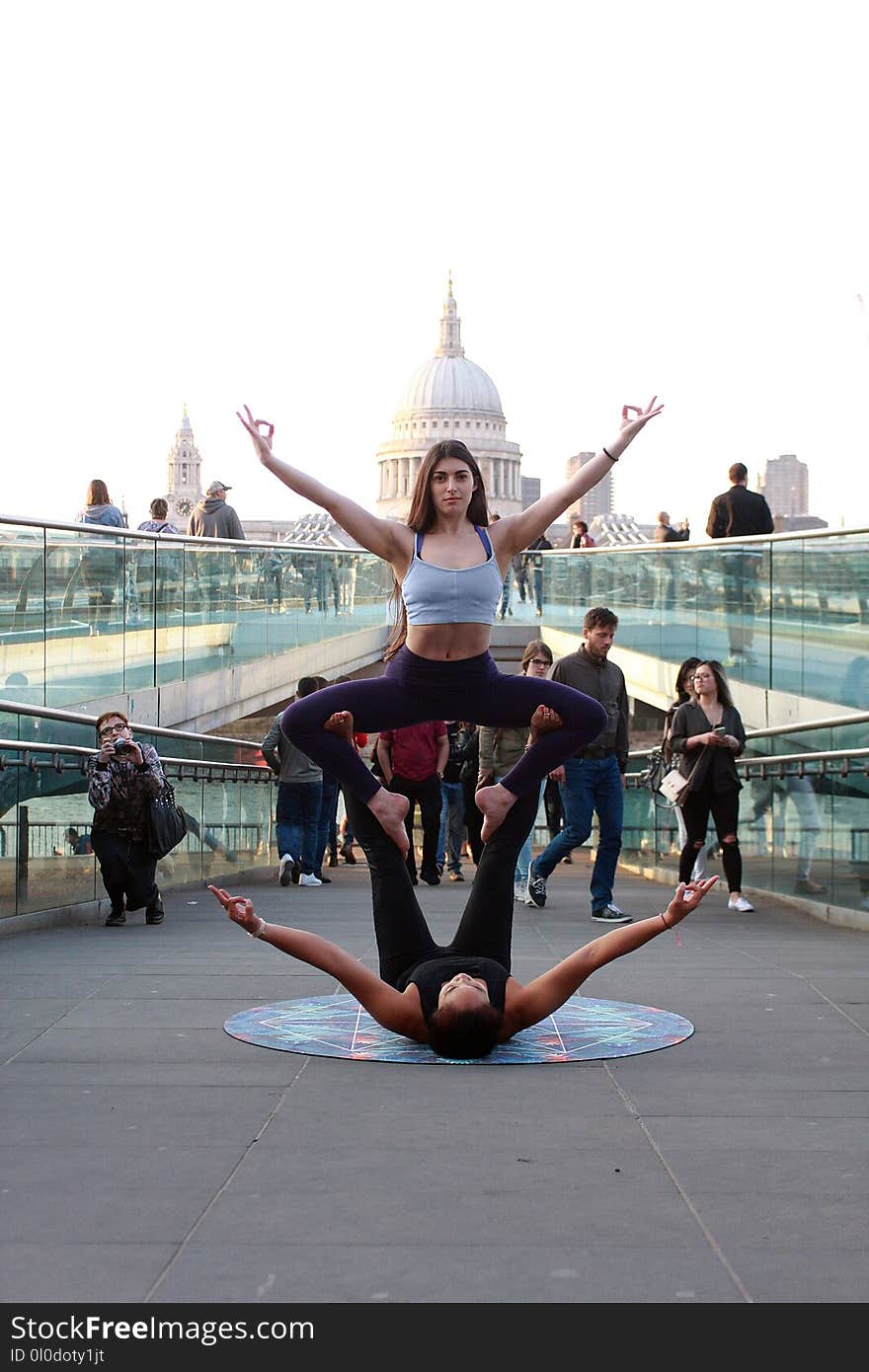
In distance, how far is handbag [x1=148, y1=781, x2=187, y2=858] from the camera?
1006cm

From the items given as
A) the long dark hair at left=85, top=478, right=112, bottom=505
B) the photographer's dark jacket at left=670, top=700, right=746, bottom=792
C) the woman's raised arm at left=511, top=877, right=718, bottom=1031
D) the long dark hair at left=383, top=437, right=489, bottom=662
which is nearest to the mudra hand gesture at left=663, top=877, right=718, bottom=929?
the woman's raised arm at left=511, top=877, right=718, bottom=1031

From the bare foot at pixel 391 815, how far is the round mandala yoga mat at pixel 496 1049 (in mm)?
656

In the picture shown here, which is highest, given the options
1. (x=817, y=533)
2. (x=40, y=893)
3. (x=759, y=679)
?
(x=817, y=533)

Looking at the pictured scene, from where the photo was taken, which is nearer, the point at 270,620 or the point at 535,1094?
the point at 535,1094

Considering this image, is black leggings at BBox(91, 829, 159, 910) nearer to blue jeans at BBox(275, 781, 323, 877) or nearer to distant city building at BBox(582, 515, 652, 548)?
blue jeans at BBox(275, 781, 323, 877)

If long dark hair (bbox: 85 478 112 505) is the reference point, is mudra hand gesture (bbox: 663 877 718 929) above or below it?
below

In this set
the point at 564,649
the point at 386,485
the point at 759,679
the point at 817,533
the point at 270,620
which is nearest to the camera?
the point at 817,533

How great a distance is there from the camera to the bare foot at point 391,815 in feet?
19.7

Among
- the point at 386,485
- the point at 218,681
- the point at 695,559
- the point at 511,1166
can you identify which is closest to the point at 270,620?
the point at 218,681

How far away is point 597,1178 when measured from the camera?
3.97 meters

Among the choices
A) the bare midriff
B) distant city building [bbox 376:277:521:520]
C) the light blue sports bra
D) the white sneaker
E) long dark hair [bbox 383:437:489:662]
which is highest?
distant city building [bbox 376:277:521:520]

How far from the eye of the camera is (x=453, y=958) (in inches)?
225

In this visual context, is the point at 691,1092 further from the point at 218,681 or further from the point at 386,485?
the point at 386,485
